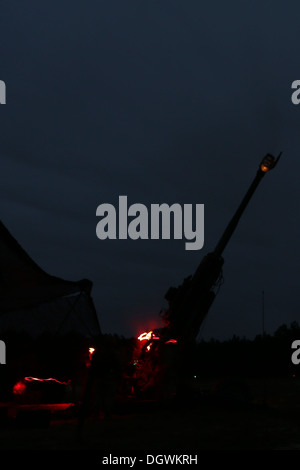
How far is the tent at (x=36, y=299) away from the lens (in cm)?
1559

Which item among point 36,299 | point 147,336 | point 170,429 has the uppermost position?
point 36,299

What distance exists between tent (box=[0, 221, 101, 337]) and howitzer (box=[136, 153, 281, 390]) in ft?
10.8

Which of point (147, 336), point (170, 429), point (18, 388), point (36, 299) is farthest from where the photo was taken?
point (147, 336)

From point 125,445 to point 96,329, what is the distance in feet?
17.7

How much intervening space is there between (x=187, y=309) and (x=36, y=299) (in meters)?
6.44

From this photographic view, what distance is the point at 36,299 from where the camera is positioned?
1559 cm

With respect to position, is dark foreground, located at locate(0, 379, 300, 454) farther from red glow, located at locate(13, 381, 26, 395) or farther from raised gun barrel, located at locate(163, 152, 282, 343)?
raised gun barrel, located at locate(163, 152, 282, 343)

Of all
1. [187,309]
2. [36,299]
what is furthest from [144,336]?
[36,299]

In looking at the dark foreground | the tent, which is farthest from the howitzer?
the tent

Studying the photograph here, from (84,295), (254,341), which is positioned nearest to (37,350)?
(84,295)

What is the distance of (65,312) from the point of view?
16938 mm

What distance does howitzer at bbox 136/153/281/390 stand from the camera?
64.9 feet

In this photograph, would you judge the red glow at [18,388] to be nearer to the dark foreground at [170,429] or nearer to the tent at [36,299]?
the dark foreground at [170,429]

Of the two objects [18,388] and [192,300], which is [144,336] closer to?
[192,300]
